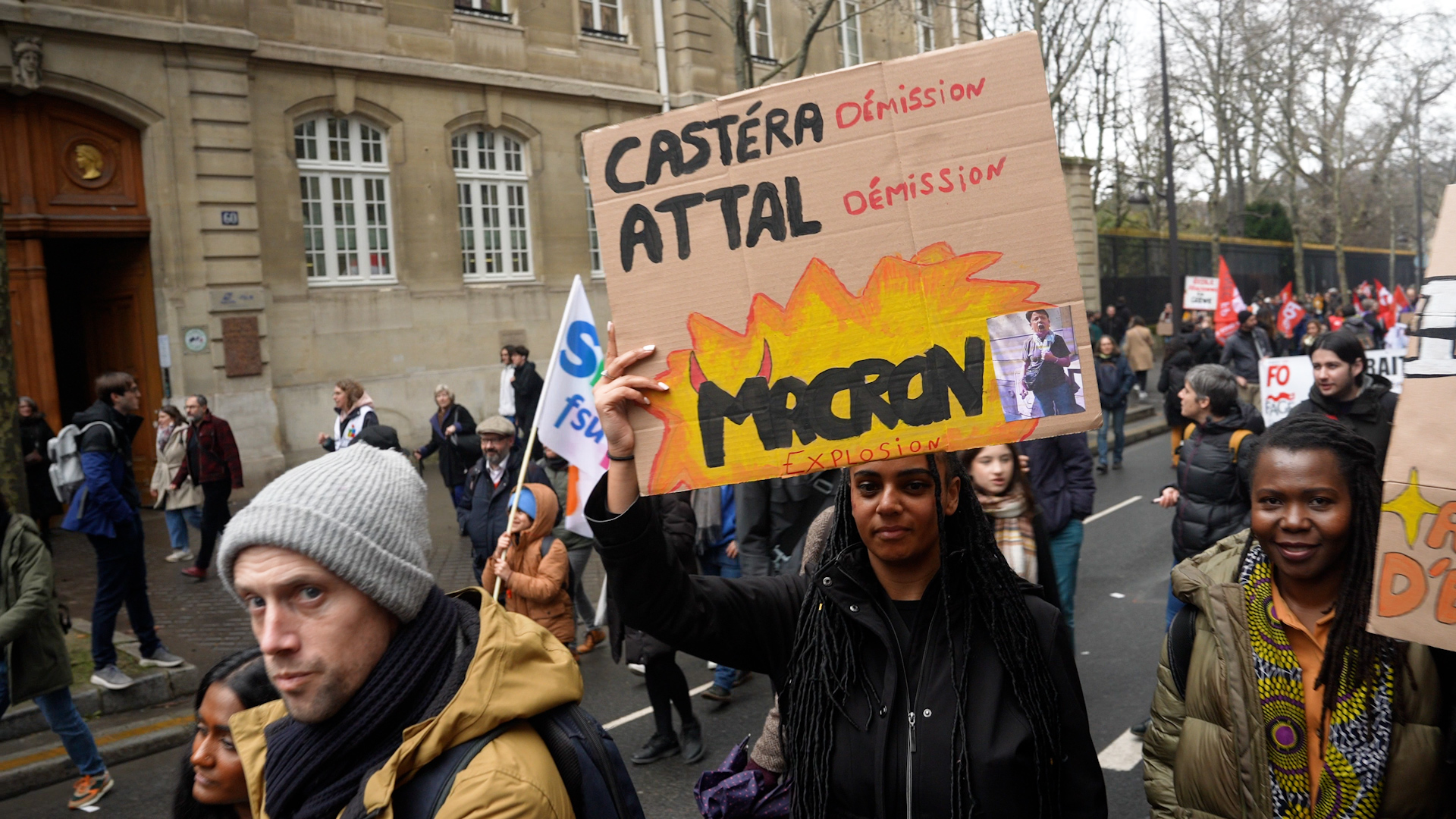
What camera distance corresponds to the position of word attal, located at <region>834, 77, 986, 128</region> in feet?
7.43

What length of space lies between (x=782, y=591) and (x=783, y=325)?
61 cm

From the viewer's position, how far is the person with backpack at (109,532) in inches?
262

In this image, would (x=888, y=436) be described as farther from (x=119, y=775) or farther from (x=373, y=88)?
(x=373, y=88)

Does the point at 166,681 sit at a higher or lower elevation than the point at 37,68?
lower

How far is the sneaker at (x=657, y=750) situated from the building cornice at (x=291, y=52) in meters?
12.1

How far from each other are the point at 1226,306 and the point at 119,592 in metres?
16.8

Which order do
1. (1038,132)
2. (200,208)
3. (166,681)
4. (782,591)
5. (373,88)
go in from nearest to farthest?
(1038,132) < (782,591) < (166,681) < (200,208) < (373,88)

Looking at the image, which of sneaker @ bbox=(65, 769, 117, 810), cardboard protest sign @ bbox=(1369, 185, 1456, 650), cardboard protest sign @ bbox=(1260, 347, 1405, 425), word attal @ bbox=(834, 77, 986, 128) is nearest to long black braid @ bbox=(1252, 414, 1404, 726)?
cardboard protest sign @ bbox=(1369, 185, 1456, 650)

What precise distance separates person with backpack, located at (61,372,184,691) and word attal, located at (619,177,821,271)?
562 cm

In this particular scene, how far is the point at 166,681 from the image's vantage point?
688 centimetres

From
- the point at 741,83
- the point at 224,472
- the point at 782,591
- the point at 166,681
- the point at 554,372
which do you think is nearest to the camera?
the point at 782,591

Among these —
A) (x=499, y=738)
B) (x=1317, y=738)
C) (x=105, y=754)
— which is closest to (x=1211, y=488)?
(x=1317, y=738)

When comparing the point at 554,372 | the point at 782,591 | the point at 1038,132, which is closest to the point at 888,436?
the point at 782,591

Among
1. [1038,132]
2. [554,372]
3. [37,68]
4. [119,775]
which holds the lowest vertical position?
[119,775]
